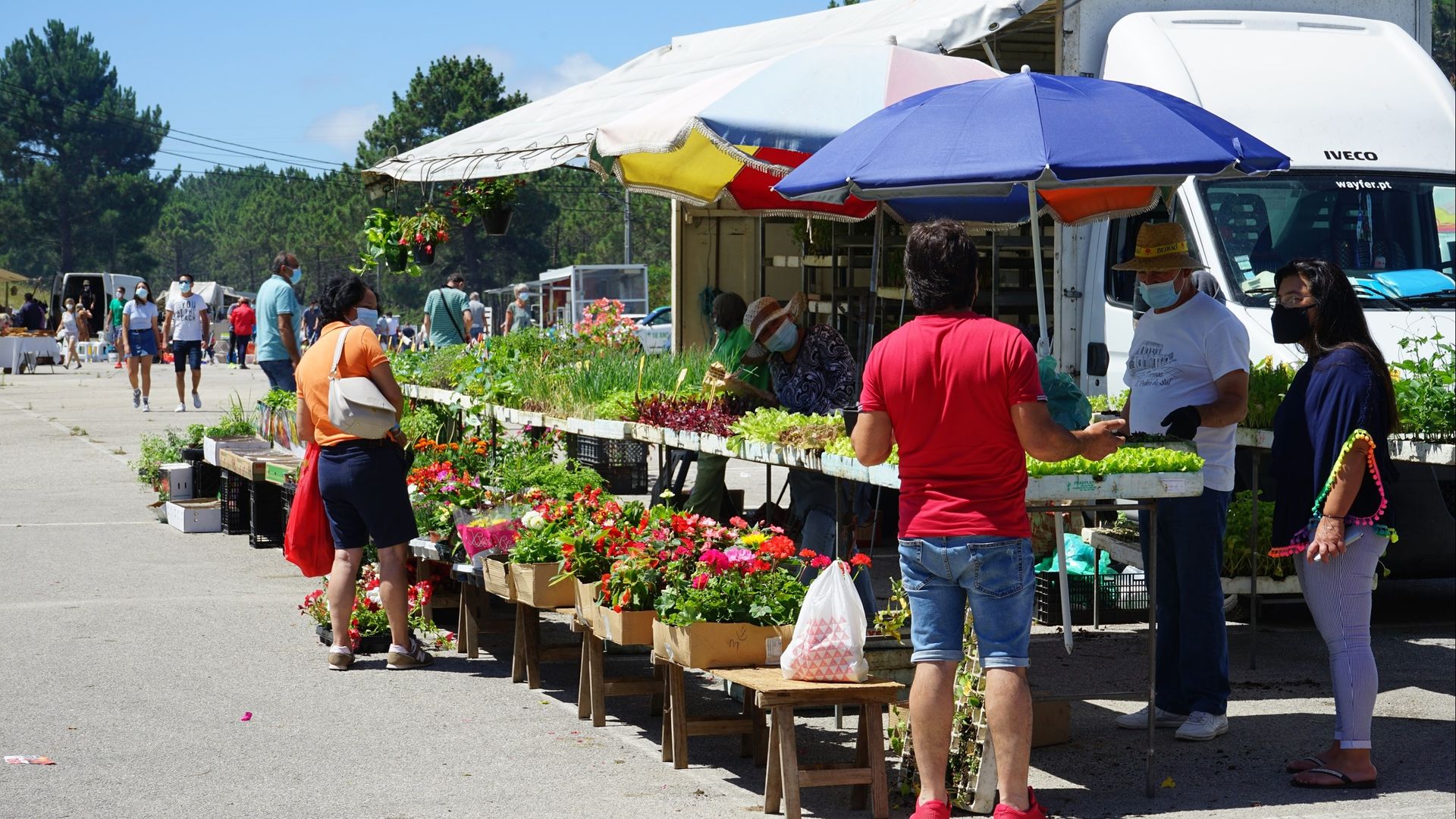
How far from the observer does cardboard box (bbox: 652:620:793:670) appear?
5766 millimetres

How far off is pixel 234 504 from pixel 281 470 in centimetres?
139

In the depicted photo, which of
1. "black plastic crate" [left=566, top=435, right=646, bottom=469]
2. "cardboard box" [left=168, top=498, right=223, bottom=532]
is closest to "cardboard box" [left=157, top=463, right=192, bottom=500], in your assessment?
"cardboard box" [left=168, top=498, right=223, bottom=532]

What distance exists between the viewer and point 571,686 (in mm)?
7688

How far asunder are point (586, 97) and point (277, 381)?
15.1 feet

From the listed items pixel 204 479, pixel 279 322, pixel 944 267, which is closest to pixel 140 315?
pixel 279 322

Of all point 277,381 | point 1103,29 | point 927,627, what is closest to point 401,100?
point 277,381

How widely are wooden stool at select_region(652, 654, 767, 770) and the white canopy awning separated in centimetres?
389

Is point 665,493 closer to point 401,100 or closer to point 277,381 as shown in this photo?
point 277,381

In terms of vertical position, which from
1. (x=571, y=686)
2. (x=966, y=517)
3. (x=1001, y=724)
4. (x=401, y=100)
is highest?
(x=401, y=100)

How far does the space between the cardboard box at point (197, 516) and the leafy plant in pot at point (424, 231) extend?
2.55 metres

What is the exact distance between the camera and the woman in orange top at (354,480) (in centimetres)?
776

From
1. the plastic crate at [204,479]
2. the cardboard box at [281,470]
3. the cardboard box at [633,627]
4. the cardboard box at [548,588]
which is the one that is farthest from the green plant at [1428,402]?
the plastic crate at [204,479]

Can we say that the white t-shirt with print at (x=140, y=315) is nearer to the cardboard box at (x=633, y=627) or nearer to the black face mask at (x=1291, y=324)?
the cardboard box at (x=633, y=627)

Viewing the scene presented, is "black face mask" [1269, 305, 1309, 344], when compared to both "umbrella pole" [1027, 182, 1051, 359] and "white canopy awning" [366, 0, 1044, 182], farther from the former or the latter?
"white canopy awning" [366, 0, 1044, 182]
